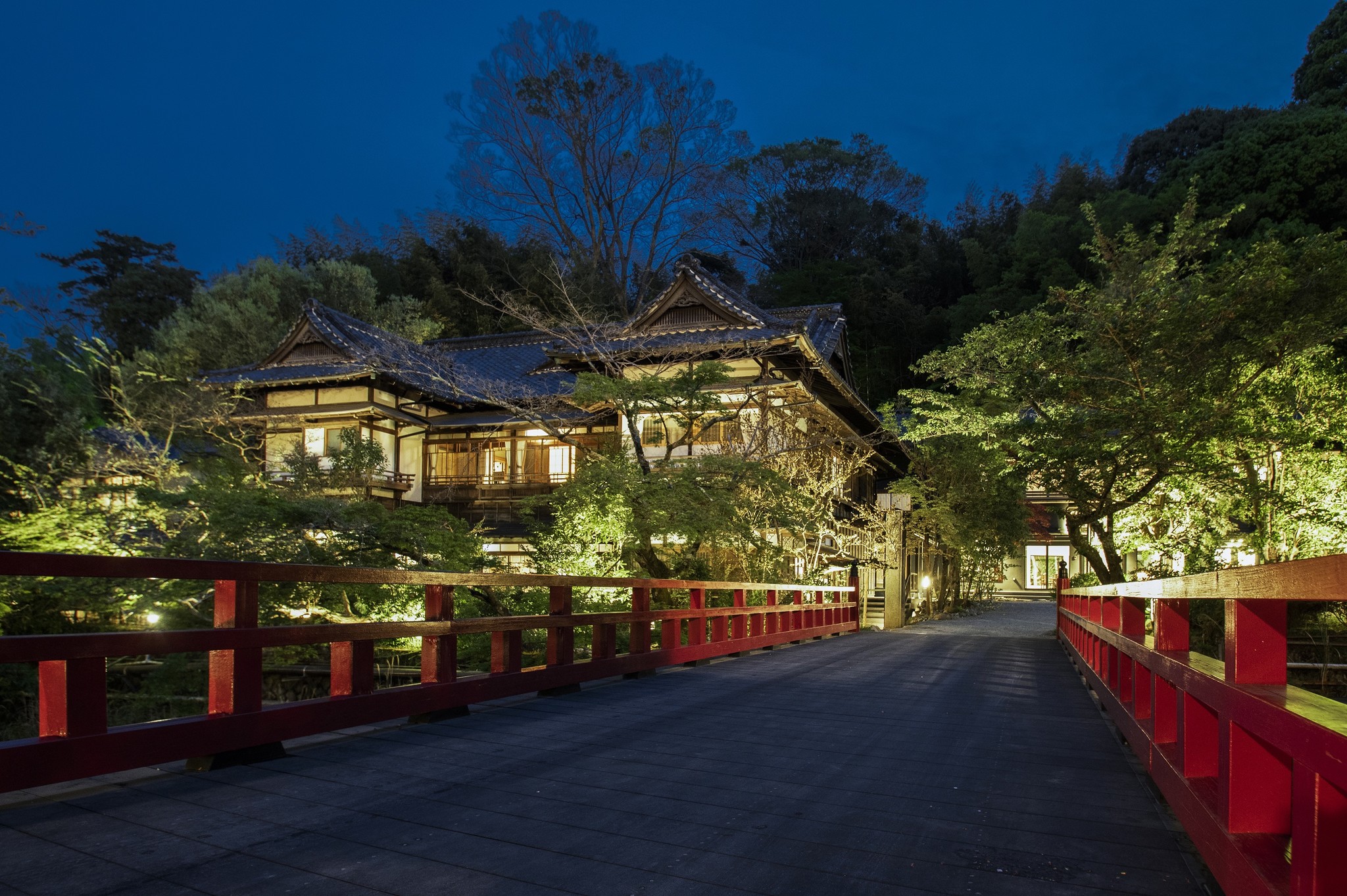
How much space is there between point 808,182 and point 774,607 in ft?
96.1

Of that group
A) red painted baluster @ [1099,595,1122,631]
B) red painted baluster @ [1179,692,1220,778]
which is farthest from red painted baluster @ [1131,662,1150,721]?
red painted baluster @ [1179,692,1220,778]

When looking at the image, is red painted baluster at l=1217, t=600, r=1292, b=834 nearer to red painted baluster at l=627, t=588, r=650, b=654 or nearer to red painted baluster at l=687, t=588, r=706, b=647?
red painted baluster at l=627, t=588, r=650, b=654

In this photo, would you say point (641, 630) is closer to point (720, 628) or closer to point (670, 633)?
point (670, 633)

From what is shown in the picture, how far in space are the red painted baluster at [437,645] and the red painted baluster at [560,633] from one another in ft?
3.94

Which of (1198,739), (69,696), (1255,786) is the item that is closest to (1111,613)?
(1198,739)

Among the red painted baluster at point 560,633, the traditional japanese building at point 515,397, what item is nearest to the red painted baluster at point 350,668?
the red painted baluster at point 560,633

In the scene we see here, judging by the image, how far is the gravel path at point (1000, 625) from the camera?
1795cm

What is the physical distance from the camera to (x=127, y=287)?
3266cm

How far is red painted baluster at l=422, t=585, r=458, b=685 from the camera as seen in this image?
4.98 meters

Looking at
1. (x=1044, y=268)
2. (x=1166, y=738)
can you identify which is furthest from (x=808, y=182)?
(x=1166, y=738)

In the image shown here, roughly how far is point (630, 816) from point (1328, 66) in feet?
121

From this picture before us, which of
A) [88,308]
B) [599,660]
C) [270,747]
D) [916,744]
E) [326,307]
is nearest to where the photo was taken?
[270,747]

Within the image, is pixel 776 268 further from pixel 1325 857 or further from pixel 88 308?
pixel 1325 857

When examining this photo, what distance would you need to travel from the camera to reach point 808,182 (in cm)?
3703
